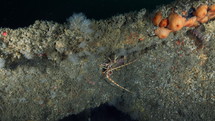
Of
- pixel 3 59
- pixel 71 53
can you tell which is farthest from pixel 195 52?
pixel 3 59

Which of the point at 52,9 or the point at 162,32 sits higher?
the point at 52,9

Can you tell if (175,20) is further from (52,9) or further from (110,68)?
(52,9)

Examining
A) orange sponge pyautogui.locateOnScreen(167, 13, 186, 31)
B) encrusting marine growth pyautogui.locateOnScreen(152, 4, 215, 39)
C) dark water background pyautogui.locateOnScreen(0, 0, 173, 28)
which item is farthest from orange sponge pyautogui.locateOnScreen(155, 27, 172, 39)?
dark water background pyautogui.locateOnScreen(0, 0, 173, 28)

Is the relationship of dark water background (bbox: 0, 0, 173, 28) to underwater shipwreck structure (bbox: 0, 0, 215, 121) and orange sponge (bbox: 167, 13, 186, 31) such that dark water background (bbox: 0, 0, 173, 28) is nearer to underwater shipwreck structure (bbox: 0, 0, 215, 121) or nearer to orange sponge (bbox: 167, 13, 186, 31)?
underwater shipwreck structure (bbox: 0, 0, 215, 121)

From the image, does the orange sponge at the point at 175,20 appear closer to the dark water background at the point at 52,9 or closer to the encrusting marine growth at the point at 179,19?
the encrusting marine growth at the point at 179,19

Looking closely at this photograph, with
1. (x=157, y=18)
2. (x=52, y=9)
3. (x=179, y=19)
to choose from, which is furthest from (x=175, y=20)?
(x=52, y=9)

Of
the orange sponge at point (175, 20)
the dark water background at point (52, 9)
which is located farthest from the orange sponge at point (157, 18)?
the dark water background at point (52, 9)

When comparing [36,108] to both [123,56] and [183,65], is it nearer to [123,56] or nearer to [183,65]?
[123,56]
